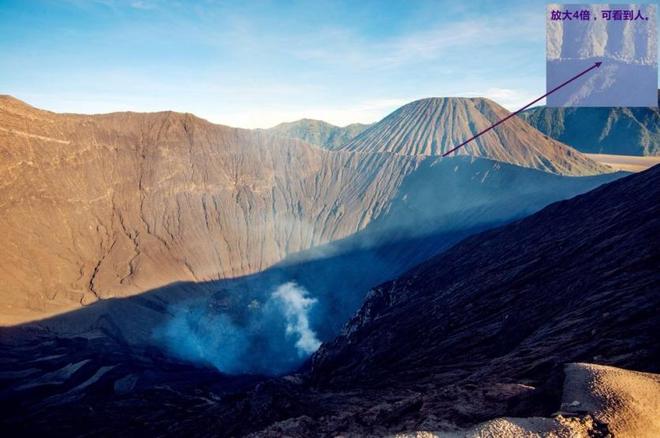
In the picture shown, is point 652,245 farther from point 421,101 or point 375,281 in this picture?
point 421,101

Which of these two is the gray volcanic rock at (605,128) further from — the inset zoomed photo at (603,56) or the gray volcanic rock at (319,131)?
the inset zoomed photo at (603,56)

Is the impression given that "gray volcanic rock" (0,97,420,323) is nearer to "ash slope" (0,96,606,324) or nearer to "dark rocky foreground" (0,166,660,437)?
"ash slope" (0,96,606,324)

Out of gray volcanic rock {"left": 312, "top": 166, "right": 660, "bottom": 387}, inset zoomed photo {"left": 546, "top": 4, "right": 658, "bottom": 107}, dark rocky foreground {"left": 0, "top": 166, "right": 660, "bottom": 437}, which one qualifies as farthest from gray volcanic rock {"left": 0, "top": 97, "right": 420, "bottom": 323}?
inset zoomed photo {"left": 546, "top": 4, "right": 658, "bottom": 107}

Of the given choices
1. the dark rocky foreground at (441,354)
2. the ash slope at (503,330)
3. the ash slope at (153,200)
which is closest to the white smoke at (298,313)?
the ash slope at (153,200)

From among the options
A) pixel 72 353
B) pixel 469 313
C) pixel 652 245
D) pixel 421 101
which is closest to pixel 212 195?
pixel 72 353

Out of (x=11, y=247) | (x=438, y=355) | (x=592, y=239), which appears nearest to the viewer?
(x=438, y=355)

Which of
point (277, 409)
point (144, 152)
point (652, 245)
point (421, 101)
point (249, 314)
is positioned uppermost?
point (421, 101)
